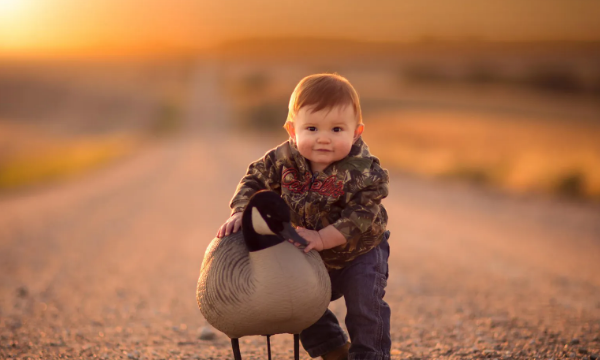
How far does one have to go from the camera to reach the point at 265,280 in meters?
2.51

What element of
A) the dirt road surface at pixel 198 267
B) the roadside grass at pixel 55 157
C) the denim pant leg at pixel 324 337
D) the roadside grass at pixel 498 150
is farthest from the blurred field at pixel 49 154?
the denim pant leg at pixel 324 337

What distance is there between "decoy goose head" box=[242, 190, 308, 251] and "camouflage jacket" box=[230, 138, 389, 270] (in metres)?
0.37

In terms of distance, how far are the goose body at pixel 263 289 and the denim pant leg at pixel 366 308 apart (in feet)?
1.14

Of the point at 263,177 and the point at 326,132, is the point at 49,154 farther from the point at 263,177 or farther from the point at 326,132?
the point at 326,132

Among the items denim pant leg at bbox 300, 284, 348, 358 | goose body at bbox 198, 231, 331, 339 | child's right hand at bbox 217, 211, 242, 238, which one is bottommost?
denim pant leg at bbox 300, 284, 348, 358

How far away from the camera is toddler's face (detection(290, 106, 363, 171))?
2867 millimetres

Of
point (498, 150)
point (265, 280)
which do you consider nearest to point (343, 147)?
point (265, 280)

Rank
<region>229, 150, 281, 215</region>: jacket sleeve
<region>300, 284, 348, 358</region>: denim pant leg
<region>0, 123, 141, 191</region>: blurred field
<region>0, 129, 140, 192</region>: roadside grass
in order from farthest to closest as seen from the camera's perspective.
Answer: <region>0, 123, 141, 191</region>: blurred field → <region>0, 129, 140, 192</region>: roadside grass → <region>300, 284, 348, 358</region>: denim pant leg → <region>229, 150, 281, 215</region>: jacket sleeve

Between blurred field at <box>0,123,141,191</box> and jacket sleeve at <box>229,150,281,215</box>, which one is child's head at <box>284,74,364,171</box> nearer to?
jacket sleeve at <box>229,150,281,215</box>

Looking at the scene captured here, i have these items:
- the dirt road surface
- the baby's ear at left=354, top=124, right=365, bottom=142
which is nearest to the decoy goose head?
the baby's ear at left=354, top=124, right=365, bottom=142

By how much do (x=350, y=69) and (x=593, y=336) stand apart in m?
78.9

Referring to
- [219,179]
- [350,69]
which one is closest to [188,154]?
[219,179]

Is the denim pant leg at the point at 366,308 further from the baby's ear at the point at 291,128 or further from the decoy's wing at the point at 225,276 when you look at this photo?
the baby's ear at the point at 291,128

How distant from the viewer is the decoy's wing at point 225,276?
2557mm
